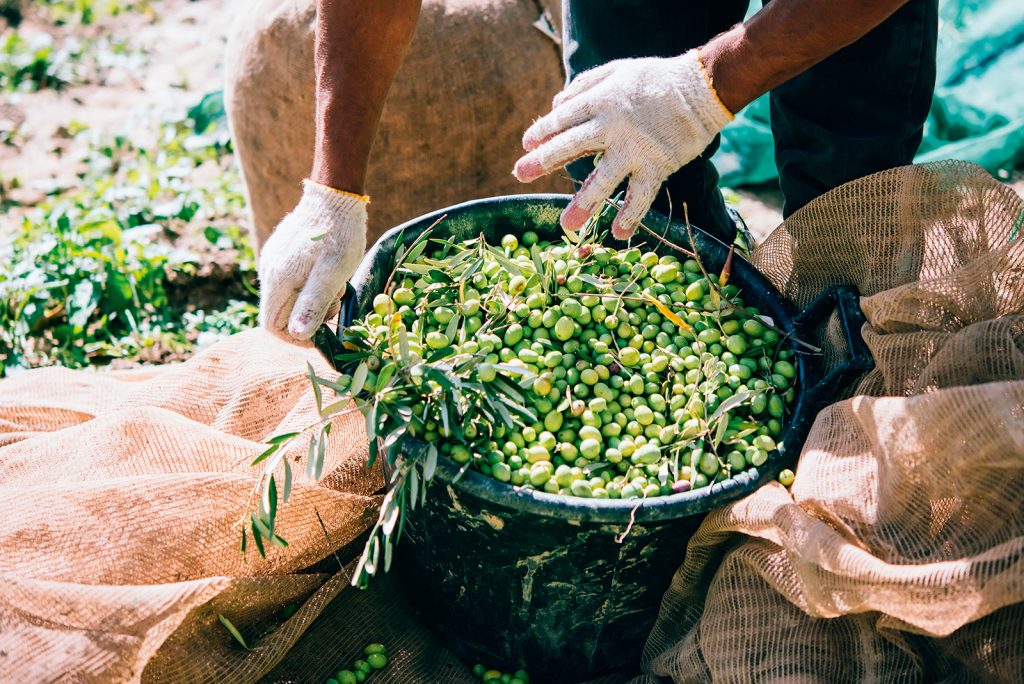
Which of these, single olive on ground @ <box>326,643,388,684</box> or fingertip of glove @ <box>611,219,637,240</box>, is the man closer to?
fingertip of glove @ <box>611,219,637,240</box>

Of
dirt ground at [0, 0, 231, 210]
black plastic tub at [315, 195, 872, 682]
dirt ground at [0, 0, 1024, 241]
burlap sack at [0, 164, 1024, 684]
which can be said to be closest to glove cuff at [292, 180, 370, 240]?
black plastic tub at [315, 195, 872, 682]

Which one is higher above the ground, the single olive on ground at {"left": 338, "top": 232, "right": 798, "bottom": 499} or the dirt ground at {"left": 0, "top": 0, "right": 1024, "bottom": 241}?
the dirt ground at {"left": 0, "top": 0, "right": 1024, "bottom": 241}

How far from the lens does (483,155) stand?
304 cm

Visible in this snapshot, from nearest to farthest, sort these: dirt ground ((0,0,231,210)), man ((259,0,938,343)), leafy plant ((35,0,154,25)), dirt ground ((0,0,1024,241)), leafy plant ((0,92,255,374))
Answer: man ((259,0,938,343)) → leafy plant ((0,92,255,374)) → dirt ground ((0,0,1024,241)) → dirt ground ((0,0,231,210)) → leafy plant ((35,0,154,25))

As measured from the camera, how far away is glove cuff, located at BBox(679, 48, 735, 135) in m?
1.80

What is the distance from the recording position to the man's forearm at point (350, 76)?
1.96 metres

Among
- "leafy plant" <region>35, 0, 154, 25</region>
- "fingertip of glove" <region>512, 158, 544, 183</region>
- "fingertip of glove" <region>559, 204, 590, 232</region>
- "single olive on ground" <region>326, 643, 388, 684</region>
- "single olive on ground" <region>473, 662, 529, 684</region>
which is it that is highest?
"leafy plant" <region>35, 0, 154, 25</region>

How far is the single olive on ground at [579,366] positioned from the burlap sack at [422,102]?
82 cm

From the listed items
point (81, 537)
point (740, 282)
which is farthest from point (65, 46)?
A: point (740, 282)

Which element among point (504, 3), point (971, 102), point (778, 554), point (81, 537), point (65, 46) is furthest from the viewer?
point (65, 46)

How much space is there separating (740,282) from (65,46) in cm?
427

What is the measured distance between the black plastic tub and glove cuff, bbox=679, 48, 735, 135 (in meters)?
0.47

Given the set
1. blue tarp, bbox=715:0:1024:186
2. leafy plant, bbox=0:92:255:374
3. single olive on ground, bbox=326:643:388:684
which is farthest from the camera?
blue tarp, bbox=715:0:1024:186

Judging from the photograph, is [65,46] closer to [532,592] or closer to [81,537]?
[81,537]
